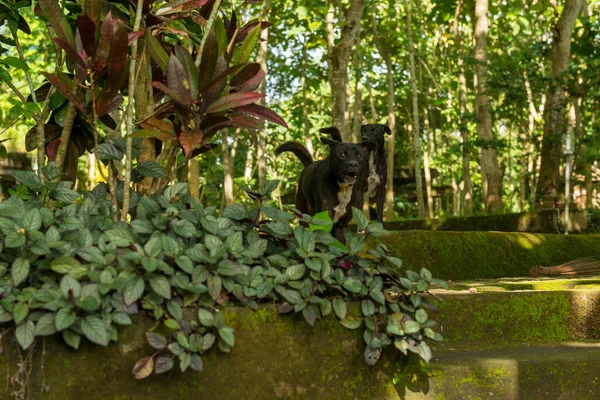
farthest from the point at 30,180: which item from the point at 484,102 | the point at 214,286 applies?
the point at 484,102

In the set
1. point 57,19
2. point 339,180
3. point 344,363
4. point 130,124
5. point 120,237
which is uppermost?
point 57,19

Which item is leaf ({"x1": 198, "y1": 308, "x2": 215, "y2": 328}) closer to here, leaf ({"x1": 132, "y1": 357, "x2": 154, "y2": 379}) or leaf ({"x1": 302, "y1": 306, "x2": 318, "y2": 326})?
leaf ({"x1": 132, "y1": 357, "x2": 154, "y2": 379})

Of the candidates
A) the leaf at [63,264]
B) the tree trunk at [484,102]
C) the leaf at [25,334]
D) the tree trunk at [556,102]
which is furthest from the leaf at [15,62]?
the tree trunk at [484,102]

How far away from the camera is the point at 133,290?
2719 mm

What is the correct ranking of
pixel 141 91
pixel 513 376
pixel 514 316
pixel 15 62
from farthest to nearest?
pixel 141 91, pixel 514 316, pixel 15 62, pixel 513 376

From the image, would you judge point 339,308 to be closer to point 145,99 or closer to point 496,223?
point 145,99

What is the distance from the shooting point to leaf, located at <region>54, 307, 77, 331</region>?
255 cm

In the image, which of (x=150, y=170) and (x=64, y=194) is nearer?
(x=64, y=194)

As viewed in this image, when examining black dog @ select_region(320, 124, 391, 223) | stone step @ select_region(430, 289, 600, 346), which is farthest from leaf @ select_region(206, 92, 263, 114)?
black dog @ select_region(320, 124, 391, 223)

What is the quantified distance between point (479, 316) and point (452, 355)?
36 cm

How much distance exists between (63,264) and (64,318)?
0.89 feet

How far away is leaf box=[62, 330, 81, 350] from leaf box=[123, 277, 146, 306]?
0.21 m

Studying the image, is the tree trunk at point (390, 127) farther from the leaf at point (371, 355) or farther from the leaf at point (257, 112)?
the leaf at point (371, 355)

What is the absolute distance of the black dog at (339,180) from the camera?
5.60 metres
